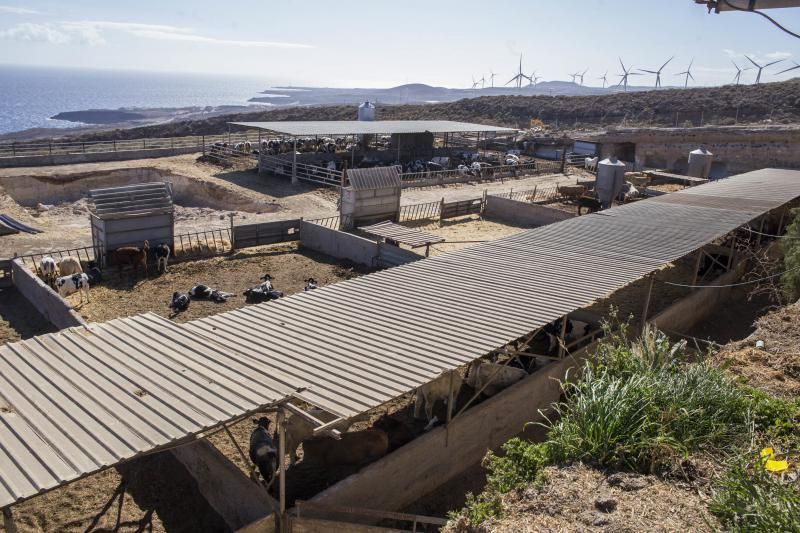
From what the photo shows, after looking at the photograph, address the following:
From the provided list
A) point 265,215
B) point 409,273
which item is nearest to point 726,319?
point 409,273

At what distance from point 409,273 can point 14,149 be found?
32.6m

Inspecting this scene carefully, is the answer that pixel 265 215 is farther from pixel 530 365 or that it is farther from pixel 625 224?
pixel 530 365

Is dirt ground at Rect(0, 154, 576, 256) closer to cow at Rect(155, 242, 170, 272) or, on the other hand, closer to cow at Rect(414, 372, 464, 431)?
cow at Rect(155, 242, 170, 272)

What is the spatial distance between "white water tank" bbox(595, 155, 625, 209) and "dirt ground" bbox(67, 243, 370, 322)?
554 inches

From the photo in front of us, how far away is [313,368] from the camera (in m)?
8.37

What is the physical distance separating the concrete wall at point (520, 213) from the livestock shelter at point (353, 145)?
8.26m

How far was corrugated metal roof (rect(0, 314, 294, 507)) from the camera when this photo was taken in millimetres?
5906

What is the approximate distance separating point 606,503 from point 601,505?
53 mm

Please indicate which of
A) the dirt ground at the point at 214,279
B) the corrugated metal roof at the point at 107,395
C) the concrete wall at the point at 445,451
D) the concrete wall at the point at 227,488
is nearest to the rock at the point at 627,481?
the concrete wall at the point at 445,451

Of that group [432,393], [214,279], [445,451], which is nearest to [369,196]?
[214,279]

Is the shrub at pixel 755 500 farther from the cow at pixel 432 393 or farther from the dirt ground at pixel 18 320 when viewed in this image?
the dirt ground at pixel 18 320

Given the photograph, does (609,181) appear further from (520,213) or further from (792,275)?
(792,275)

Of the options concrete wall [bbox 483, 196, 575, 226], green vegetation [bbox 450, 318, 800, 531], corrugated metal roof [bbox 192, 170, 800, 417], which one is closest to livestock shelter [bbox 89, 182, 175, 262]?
corrugated metal roof [bbox 192, 170, 800, 417]

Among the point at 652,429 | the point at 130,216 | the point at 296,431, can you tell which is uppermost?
the point at 130,216
